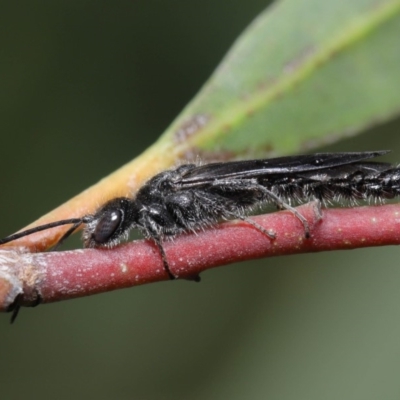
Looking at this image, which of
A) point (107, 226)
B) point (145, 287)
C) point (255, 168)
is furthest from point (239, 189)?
point (145, 287)

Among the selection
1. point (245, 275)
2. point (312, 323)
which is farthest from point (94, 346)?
point (312, 323)

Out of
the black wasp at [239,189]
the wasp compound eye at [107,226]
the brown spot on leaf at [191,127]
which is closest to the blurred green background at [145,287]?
the black wasp at [239,189]

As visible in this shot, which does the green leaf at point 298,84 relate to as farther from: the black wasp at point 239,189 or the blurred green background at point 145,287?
the blurred green background at point 145,287

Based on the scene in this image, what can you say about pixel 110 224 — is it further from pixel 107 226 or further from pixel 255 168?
pixel 255 168

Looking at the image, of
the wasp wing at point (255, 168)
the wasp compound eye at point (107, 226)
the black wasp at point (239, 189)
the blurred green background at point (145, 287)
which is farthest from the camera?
the blurred green background at point (145, 287)

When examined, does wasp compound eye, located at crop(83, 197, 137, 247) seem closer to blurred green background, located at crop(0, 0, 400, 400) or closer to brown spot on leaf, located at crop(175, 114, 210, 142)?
brown spot on leaf, located at crop(175, 114, 210, 142)

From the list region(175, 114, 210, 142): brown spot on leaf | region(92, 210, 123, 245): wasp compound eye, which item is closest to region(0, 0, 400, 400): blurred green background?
region(175, 114, 210, 142): brown spot on leaf
